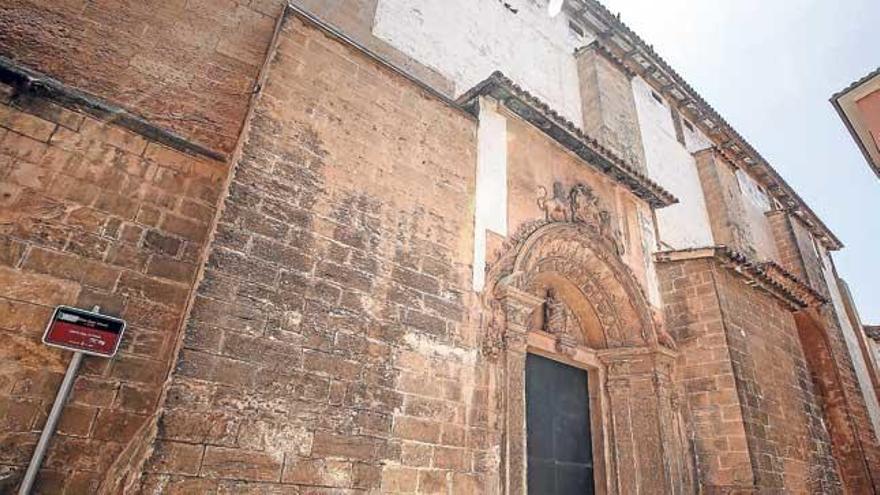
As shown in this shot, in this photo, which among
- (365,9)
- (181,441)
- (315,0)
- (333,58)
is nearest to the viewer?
(181,441)

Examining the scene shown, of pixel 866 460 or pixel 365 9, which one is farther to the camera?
pixel 866 460

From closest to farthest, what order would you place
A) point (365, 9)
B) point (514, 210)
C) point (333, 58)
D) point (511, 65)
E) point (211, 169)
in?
point (211, 169) → point (333, 58) → point (514, 210) → point (365, 9) → point (511, 65)

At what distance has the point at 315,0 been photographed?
16.6ft

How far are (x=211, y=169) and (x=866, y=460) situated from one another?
37.3 ft

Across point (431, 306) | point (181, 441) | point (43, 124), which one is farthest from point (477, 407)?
point (43, 124)

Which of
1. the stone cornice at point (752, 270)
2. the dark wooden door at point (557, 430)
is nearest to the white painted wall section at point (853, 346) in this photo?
the stone cornice at point (752, 270)

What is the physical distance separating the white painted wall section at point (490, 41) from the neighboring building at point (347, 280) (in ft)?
0.20

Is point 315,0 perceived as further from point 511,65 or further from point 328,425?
point 328,425

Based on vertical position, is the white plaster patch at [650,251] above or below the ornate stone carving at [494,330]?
above

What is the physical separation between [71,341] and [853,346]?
15.4m

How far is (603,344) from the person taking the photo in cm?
563

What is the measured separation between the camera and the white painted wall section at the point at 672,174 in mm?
8384

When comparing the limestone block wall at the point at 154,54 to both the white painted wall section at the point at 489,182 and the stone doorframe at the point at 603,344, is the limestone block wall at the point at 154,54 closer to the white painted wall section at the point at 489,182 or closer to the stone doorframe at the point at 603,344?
the white painted wall section at the point at 489,182

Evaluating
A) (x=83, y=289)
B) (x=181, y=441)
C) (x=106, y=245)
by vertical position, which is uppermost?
(x=106, y=245)
